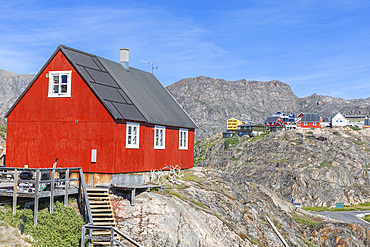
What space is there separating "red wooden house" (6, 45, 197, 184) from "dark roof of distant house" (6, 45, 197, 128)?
3.8 inches

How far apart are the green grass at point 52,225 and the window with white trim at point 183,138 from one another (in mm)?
16374

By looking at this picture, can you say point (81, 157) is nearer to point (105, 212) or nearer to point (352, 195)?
point (105, 212)

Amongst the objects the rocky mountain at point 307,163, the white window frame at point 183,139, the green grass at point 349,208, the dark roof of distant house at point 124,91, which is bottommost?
the green grass at point 349,208

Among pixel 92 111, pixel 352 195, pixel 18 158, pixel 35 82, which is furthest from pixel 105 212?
pixel 352 195

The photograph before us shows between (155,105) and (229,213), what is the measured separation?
1125 centimetres

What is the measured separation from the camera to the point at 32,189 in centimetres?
2061

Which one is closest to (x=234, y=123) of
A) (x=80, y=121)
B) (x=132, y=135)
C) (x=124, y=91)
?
(x=124, y=91)

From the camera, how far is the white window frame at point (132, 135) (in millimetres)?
25636

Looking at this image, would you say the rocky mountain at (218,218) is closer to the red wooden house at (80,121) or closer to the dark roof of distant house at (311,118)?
the red wooden house at (80,121)

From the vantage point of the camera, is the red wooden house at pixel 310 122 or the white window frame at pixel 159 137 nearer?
the white window frame at pixel 159 137

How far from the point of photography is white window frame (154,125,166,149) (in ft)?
98.0

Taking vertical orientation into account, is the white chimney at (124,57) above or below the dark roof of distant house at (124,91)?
above

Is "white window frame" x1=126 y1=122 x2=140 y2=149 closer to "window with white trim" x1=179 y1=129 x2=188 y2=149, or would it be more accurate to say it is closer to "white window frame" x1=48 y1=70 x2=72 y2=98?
"white window frame" x1=48 y1=70 x2=72 y2=98

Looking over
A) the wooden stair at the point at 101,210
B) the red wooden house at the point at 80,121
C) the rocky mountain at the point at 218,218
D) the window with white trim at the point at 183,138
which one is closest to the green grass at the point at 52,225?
the wooden stair at the point at 101,210
